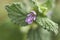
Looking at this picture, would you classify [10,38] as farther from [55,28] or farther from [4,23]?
[55,28]

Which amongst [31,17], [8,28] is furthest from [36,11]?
[8,28]

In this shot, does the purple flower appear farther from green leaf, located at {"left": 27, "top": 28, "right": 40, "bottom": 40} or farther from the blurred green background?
the blurred green background

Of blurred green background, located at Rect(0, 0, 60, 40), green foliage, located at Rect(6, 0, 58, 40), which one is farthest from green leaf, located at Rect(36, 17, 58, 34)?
blurred green background, located at Rect(0, 0, 60, 40)

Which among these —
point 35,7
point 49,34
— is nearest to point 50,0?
point 35,7

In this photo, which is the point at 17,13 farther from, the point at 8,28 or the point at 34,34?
the point at 8,28

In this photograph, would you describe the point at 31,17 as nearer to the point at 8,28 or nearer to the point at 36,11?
the point at 36,11

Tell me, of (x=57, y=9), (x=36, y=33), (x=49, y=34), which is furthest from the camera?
(x=57, y=9)

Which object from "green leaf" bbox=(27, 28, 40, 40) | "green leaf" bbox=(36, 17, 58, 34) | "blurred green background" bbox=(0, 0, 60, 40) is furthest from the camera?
"blurred green background" bbox=(0, 0, 60, 40)

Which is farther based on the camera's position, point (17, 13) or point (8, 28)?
point (8, 28)
